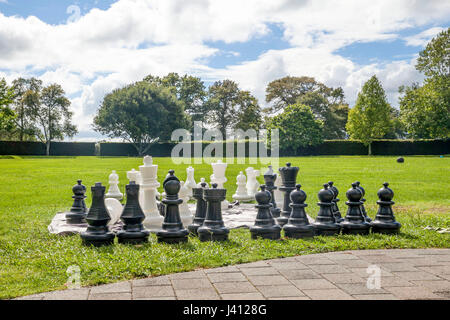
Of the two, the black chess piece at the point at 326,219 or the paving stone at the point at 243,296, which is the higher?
the black chess piece at the point at 326,219

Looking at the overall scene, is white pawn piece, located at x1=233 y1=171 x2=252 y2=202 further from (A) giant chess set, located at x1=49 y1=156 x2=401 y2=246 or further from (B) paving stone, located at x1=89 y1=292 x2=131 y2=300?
(B) paving stone, located at x1=89 y1=292 x2=131 y2=300

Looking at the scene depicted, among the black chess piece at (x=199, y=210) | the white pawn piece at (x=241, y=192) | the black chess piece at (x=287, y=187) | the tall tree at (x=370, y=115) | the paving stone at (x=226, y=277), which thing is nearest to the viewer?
the paving stone at (x=226, y=277)

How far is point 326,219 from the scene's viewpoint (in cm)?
483

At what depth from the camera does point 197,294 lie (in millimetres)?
2910

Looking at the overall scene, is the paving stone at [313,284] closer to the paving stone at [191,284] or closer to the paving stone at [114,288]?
the paving stone at [191,284]

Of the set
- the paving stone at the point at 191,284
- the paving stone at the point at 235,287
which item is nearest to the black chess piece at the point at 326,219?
the paving stone at the point at 235,287

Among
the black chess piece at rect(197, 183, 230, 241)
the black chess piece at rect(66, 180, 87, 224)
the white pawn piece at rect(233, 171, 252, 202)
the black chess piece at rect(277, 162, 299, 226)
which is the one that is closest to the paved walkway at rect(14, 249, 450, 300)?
the black chess piece at rect(197, 183, 230, 241)

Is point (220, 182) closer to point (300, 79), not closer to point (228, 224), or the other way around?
point (228, 224)

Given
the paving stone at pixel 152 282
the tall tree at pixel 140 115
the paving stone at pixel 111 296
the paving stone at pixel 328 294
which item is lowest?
the paving stone at pixel 111 296

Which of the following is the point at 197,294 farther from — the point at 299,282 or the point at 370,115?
the point at 370,115

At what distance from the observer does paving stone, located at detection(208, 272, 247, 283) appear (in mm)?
3252

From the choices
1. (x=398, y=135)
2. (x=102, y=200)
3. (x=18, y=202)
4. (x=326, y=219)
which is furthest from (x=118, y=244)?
(x=398, y=135)

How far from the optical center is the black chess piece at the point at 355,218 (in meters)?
4.81
